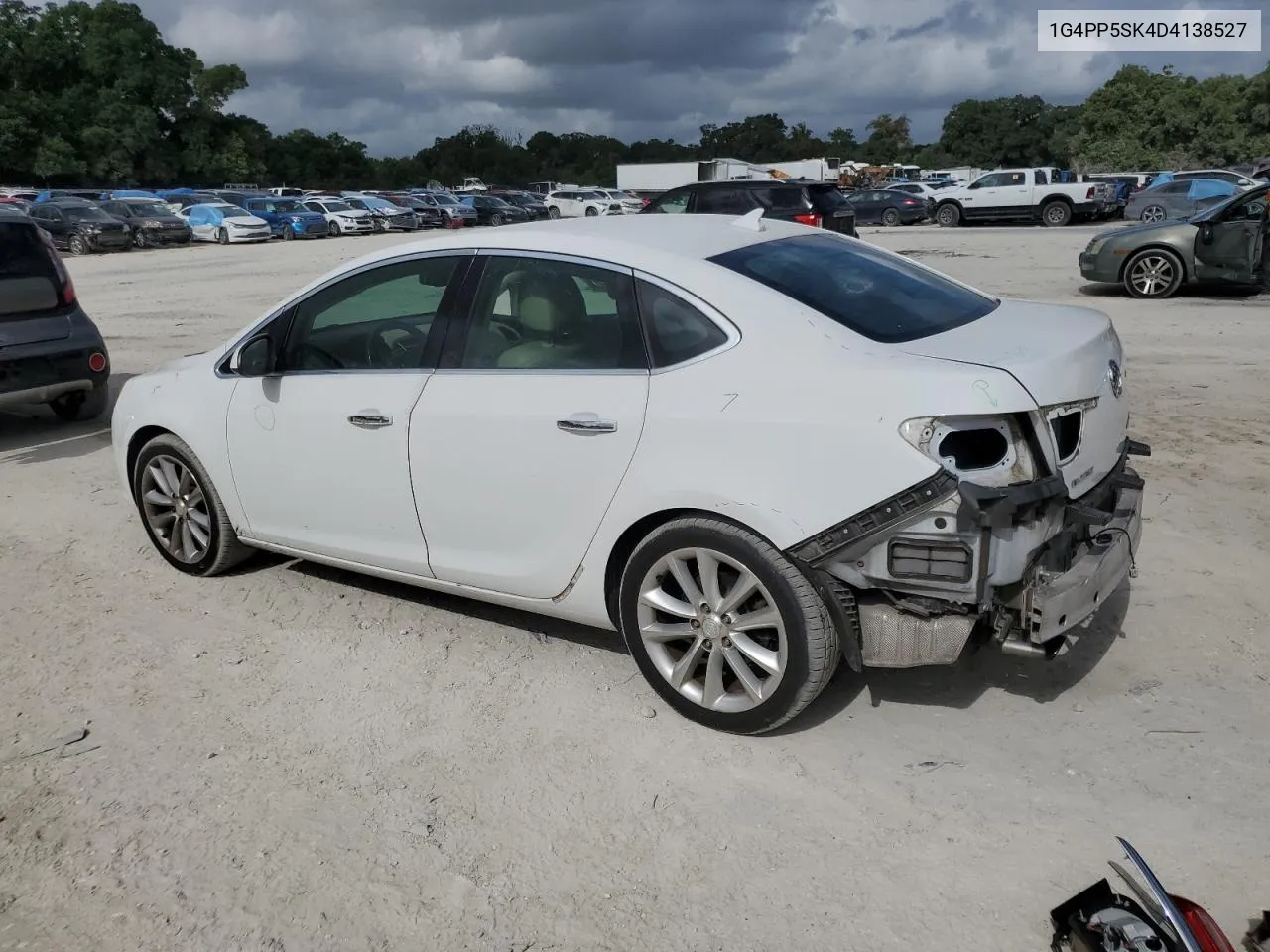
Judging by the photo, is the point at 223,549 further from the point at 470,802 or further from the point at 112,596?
the point at 470,802

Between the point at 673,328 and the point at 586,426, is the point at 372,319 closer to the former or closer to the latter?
the point at 586,426

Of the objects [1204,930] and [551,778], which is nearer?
[1204,930]

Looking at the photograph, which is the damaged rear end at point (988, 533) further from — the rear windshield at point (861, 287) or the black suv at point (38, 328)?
the black suv at point (38, 328)

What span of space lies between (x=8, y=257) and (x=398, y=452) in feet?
16.9

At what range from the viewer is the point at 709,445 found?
10.9 ft

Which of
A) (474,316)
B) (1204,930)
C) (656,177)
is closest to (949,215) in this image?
(656,177)

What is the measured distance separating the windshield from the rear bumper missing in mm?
34607

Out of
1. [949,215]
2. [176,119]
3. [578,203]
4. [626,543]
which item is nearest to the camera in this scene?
[626,543]

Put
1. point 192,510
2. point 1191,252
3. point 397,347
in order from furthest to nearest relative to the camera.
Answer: point 1191,252, point 192,510, point 397,347

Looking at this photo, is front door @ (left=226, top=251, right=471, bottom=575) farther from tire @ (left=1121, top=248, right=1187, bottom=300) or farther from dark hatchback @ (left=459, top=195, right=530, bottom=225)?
dark hatchback @ (left=459, top=195, right=530, bottom=225)

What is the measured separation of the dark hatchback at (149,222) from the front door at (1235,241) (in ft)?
103

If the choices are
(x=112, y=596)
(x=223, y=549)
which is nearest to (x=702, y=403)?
(x=223, y=549)

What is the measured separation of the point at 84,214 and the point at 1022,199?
29306mm

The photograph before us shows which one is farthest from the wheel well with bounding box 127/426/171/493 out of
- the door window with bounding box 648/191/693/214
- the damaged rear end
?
the door window with bounding box 648/191/693/214
